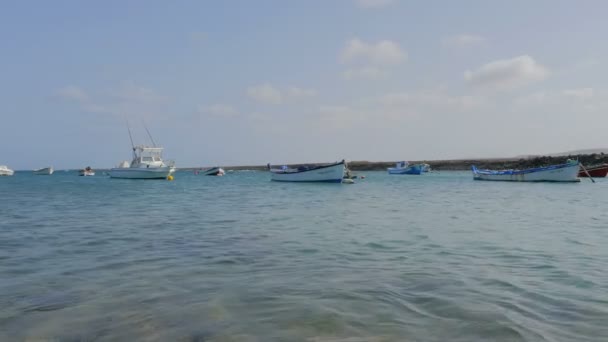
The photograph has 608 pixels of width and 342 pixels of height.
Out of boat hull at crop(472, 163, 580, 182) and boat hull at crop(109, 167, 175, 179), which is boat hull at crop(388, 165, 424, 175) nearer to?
boat hull at crop(472, 163, 580, 182)

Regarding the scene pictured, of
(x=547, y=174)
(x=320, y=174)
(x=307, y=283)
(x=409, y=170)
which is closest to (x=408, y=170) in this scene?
(x=409, y=170)

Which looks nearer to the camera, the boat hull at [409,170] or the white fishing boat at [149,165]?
the white fishing boat at [149,165]

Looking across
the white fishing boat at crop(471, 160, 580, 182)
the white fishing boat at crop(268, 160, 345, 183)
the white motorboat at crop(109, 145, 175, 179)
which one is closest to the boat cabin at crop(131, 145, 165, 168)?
the white motorboat at crop(109, 145, 175, 179)

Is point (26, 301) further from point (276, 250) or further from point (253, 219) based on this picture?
point (253, 219)

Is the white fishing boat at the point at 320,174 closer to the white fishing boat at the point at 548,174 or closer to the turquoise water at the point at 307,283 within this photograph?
the white fishing boat at the point at 548,174

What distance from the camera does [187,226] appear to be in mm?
13953

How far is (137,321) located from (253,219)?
11.0 meters

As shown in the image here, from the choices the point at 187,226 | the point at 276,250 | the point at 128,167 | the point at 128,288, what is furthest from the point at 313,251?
the point at 128,167

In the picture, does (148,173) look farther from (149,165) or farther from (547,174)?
(547,174)

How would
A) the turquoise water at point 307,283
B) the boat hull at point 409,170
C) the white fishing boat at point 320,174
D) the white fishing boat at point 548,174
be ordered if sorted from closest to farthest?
the turquoise water at point 307,283, the white fishing boat at point 548,174, the white fishing boat at point 320,174, the boat hull at point 409,170

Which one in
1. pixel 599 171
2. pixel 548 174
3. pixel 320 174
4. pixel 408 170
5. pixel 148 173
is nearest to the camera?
pixel 548 174

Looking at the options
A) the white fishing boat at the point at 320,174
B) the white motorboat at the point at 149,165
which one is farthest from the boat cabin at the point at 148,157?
the white fishing boat at the point at 320,174

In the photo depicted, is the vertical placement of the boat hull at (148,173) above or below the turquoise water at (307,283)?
above

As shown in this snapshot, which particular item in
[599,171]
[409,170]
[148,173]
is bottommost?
[599,171]
